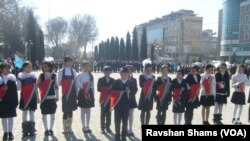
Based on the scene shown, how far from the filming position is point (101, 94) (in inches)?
392

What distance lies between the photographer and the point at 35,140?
884cm

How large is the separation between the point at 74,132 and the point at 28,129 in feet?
4.00

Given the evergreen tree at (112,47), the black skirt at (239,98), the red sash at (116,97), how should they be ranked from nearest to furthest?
the red sash at (116,97) → the black skirt at (239,98) → the evergreen tree at (112,47)

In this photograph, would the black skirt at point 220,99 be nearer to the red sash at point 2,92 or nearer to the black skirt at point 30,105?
the black skirt at point 30,105

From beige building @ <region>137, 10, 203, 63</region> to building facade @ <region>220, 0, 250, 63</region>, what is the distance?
11666mm

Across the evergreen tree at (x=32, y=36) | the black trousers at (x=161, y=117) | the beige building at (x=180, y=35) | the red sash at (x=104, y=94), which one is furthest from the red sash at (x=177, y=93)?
the beige building at (x=180, y=35)

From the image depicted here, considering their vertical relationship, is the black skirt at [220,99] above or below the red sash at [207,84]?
below

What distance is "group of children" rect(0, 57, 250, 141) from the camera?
28.3 ft

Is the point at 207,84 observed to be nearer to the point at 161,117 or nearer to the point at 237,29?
the point at 161,117

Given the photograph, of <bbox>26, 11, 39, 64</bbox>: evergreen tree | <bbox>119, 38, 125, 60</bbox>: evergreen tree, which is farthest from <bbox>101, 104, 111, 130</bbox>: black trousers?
<bbox>119, 38, 125, 60</bbox>: evergreen tree

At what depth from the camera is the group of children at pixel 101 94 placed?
28.3ft

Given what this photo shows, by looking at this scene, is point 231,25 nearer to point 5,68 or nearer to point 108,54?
point 108,54

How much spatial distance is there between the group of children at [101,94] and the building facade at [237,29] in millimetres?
94742

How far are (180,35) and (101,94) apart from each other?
376 feet
